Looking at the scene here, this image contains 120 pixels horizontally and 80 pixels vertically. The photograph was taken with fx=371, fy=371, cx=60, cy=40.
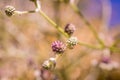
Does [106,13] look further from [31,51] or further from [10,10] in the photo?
[10,10]

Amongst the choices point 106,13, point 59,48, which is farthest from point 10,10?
point 106,13

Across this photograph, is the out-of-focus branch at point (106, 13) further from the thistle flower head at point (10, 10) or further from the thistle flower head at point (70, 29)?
the thistle flower head at point (10, 10)

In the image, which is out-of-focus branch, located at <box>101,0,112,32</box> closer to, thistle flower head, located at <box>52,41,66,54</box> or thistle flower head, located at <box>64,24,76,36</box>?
thistle flower head, located at <box>64,24,76,36</box>

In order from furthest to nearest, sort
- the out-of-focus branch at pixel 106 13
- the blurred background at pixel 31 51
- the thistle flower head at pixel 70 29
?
1. the out-of-focus branch at pixel 106 13
2. the blurred background at pixel 31 51
3. the thistle flower head at pixel 70 29

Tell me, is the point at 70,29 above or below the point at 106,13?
below

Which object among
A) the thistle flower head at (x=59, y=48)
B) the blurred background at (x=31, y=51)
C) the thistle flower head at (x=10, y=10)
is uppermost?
the blurred background at (x=31, y=51)

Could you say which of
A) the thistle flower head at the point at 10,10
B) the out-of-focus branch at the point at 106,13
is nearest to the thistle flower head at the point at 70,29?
the thistle flower head at the point at 10,10

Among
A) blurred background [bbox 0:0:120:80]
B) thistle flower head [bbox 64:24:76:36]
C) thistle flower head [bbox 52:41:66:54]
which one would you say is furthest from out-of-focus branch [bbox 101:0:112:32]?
thistle flower head [bbox 52:41:66:54]

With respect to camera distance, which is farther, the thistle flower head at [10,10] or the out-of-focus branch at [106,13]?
the out-of-focus branch at [106,13]

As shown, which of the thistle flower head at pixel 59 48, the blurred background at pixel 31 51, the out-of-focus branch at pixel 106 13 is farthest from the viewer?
the out-of-focus branch at pixel 106 13

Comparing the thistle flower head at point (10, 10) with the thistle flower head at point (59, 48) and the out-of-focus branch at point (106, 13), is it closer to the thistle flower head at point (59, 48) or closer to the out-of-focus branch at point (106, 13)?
the thistle flower head at point (59, 48)

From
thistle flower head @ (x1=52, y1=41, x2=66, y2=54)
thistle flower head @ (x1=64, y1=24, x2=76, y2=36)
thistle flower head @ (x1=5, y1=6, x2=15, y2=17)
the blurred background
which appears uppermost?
the blurred background

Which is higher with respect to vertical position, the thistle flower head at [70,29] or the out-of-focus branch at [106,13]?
the out-of-focus branch at [106,13]
